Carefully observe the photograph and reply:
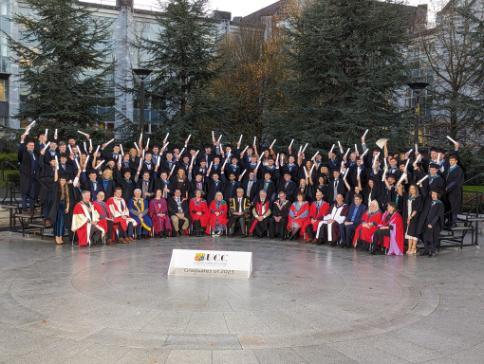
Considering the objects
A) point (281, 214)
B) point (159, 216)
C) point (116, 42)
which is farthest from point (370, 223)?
point (116, 42)

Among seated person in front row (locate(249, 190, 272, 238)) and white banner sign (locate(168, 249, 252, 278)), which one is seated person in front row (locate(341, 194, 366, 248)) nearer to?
seated person in front row (locate(249, 190, 272, 238))

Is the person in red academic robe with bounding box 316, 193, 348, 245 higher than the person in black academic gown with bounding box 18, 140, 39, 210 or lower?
lower

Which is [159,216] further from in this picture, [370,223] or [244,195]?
[370,223]

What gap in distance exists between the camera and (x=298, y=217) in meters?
13.9

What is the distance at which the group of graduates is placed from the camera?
40.2 ft

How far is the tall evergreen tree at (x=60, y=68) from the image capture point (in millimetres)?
21359

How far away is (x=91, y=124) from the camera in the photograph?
74.1 feet

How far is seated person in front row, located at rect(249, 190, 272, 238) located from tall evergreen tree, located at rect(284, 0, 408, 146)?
736 cm

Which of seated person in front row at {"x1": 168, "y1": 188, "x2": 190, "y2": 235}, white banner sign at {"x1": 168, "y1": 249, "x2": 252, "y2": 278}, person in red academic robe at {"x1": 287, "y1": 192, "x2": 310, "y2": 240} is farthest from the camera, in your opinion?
seated person in front row at {"x1": 168, "y1": 188, "x2": 190, "y2": 235}

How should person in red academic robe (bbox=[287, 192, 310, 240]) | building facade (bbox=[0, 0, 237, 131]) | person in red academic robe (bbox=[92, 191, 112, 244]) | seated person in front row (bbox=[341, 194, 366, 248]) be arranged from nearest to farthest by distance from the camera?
person in red academic robe (bbox=[92, 191, 112, 244])
seated person in front row (bbox=[341, 194, 366, 248])
person in red academic robe (bbox=[287, 192, 310, 240])
building facade (bbox=[0, 0, 237, 131])

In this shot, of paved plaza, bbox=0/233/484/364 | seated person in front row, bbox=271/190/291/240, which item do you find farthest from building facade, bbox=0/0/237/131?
paved plaza, bbox=0/233/484/364

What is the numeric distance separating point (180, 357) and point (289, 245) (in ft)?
25.3

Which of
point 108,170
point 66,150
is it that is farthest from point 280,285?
point 66,150

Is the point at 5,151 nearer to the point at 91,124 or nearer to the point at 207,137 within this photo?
the point at 91,124
